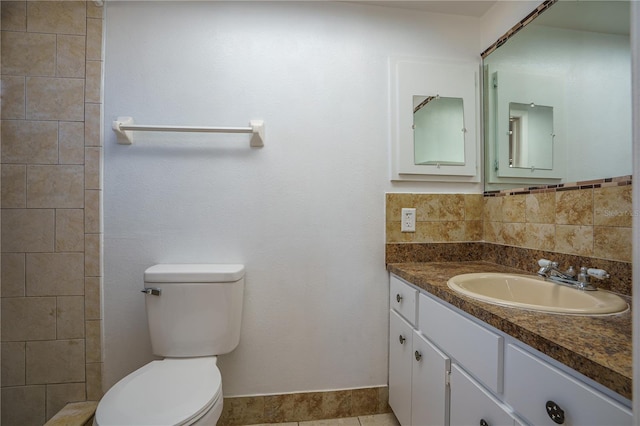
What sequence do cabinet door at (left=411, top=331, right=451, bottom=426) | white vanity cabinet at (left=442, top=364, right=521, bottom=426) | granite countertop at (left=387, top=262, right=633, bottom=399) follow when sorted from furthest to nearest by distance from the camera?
cabinet door at (left=411, top=331, right=451, bottom=426)
white vanity cabinet at (left=442, top=364, right=521, bottom=426)
granite countertop at (left=387, top=262, right=633, bottom=399)

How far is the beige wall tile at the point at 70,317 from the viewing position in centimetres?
132

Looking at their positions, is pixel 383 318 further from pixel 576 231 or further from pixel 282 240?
pixel 576 231

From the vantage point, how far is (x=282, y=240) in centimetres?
143

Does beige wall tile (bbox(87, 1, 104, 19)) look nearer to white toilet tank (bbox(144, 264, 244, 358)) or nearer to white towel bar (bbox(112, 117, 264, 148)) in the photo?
white towel bar (bbox(112, 117, 264, 148))

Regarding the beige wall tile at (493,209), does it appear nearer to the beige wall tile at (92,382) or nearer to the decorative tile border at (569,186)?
the decorative tile border at (569,186)

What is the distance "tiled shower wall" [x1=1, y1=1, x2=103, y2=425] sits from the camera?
1.29 m

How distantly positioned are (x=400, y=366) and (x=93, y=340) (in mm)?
1525

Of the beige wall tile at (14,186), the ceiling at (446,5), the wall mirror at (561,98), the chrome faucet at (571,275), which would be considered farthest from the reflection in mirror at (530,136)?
the beige wall tile at (14,186)

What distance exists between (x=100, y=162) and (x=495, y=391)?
6.05ft

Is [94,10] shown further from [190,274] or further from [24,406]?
[24,406]

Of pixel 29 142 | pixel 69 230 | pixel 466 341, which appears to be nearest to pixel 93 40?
pixel 29 142

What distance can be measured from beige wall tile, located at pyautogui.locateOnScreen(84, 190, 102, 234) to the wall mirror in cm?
207

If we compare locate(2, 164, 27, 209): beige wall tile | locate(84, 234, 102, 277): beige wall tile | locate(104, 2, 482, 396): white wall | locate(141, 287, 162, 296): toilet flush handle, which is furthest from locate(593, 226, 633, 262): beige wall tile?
locate(2, 164, 27, 209): beige wall tile

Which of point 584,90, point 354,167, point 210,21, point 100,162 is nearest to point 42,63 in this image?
point 100,162
